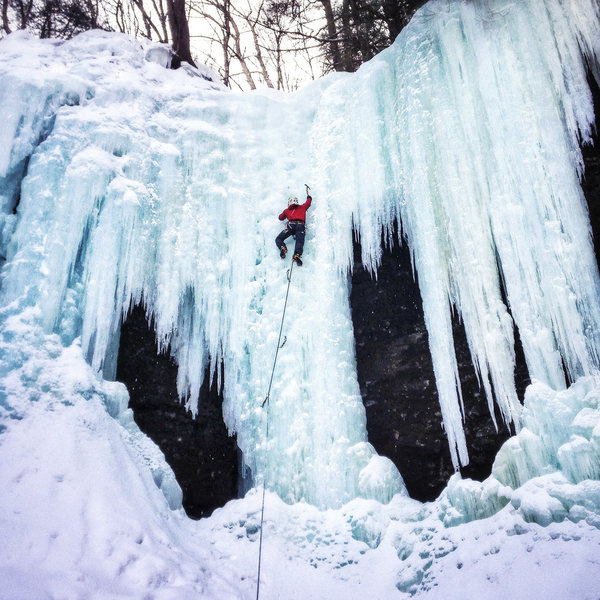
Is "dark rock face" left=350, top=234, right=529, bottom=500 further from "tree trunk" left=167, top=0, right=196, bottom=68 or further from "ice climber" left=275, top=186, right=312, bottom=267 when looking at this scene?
"tree trunk" left=167, top=0, right=196, bottom=68

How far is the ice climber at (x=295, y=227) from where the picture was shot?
16.8 feet

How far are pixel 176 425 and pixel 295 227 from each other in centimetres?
272

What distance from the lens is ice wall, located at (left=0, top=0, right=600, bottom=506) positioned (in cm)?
403

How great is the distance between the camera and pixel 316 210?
544 cm

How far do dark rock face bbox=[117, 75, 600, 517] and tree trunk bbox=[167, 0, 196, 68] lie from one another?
475 centimetres

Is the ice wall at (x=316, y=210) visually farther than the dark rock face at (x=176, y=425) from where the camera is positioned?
No

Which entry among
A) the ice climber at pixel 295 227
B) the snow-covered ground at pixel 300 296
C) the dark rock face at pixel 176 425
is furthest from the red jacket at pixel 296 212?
the dark rock face at pixel 176 425

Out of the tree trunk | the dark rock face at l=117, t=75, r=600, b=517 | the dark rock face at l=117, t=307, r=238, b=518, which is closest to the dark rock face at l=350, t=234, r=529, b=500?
the dark rock face at l=117, t=75, r=600, b=517

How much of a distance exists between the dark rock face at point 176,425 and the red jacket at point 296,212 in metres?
2.08

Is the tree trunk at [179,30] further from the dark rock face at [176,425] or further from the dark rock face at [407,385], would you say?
the dark rock face at [407,385]

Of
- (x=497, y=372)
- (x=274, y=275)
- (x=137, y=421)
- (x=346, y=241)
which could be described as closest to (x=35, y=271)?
(x=137, y=421)

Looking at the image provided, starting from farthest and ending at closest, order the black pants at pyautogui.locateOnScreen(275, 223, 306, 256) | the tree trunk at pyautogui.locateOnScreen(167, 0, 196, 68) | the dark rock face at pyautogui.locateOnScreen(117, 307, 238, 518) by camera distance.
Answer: the tree trunk at pyautogui.locateOnScreen(167, 0, 196, 68)
the black pants at pyautogui.locateOnScreen(275, 223, 306, 256)
the dark rock face at pyautogui.locateOnScreen(117, 307, 238, 518)

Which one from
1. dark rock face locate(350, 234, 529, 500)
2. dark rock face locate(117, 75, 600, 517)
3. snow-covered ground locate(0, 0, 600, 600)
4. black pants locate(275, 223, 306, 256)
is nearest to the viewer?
snow-covered ground locate(0, 0, 600, 600)

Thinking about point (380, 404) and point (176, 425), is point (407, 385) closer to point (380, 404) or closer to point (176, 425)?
point (380, 404)
